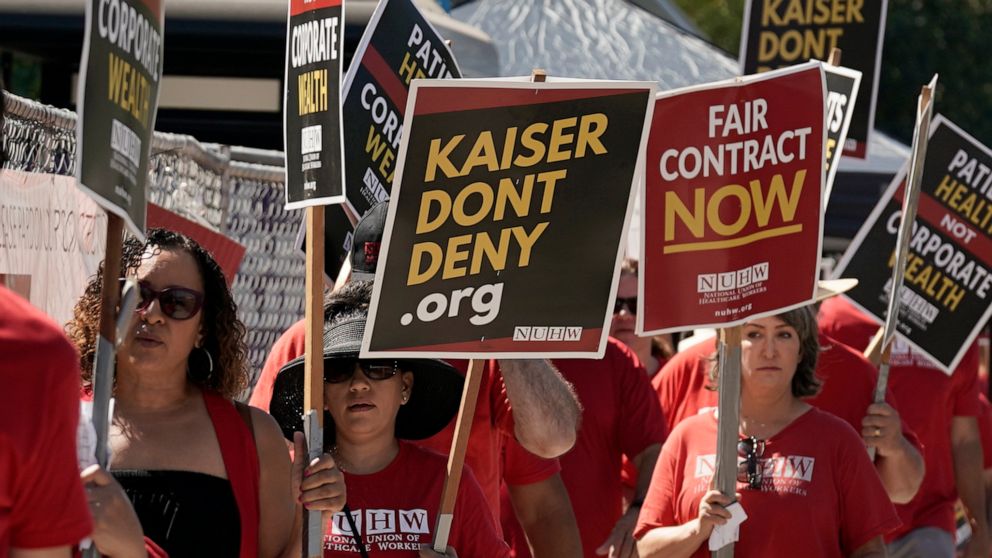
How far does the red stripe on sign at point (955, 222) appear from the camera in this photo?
23.2ft

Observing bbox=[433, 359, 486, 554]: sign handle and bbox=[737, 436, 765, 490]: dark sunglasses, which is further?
bbox=[737, 436, 765, 490]: dark sunglasses

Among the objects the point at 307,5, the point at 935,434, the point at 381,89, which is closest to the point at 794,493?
the point at 381,89

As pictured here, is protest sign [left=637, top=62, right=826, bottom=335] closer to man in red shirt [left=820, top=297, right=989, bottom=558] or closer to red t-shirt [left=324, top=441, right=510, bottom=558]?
red t-shirt [left=324, top=441, right=510, bottom=558]

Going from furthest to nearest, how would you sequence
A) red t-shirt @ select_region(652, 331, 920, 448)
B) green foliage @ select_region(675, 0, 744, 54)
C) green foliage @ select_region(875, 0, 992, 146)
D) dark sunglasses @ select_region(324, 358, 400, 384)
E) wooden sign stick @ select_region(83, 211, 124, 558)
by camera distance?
green foliage @ select_region(675, 0, 744, 54), green foliage @ select_region(875, 0, 992, 146), red t-shirt @ select_region(652, 331, 920, 448), dark sunglasses @ select_region(324, 358, 400, 384), wooden sign stick @ select_region(83, 211, 124, 558)

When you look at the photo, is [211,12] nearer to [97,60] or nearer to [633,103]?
[633,103]

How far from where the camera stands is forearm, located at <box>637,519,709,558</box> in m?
5.05

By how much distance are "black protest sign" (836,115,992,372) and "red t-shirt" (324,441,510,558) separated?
3.28 meters

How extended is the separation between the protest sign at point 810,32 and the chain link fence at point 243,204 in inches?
105

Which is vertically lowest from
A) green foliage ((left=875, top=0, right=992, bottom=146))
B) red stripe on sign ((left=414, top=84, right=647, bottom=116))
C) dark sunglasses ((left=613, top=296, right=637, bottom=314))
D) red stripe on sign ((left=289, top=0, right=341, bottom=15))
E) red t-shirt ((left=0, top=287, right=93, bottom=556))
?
green foliage ((left=875, top=0, right=992, bottom=146))

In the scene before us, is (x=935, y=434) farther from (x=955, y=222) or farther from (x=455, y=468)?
(x=455, y=468)

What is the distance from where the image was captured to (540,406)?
15.3 feet

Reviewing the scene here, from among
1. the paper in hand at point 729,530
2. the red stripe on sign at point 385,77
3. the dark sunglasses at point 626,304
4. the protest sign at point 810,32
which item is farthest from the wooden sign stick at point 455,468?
the protest sign at point 810,32

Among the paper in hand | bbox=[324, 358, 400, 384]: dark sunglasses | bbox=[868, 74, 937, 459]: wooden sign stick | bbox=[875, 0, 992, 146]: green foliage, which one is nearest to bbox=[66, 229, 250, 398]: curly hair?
bbox=[324, 358, 400, 384]: dark sunglasses

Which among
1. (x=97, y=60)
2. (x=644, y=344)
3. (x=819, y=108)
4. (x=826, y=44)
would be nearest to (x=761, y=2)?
(x=826, y=44)
